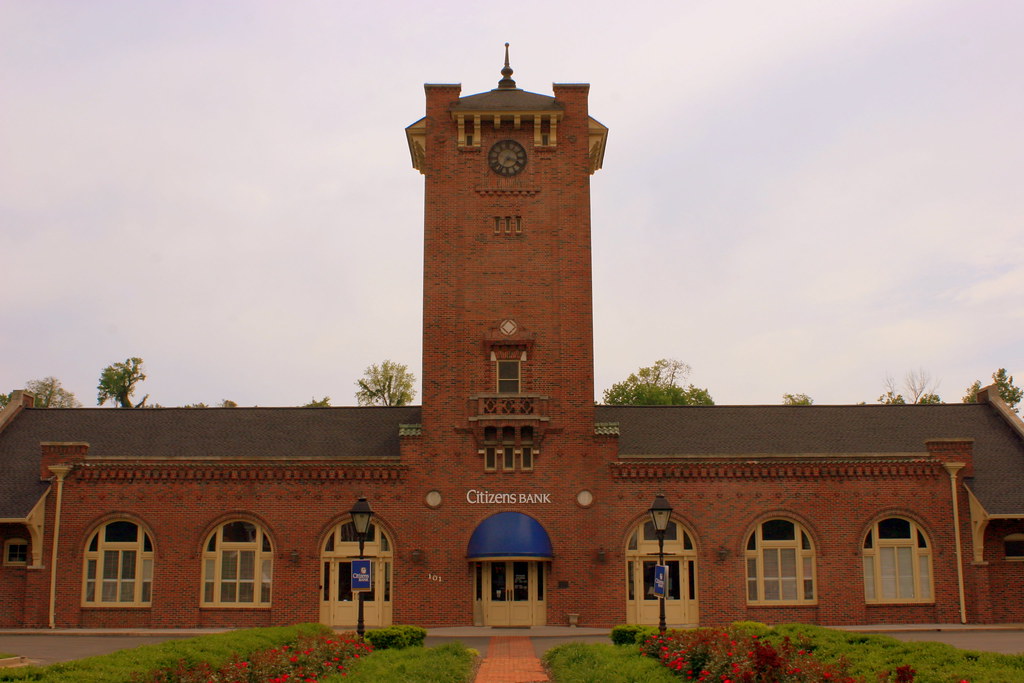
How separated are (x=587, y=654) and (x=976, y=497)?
18195mm

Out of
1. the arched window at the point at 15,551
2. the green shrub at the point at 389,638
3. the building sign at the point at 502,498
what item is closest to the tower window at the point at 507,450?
the building sign at the point at 502,498

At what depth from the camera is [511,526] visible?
105 ft

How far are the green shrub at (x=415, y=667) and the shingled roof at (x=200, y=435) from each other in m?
12.0

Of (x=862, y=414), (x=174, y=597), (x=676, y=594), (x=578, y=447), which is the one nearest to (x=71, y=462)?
(x=174, y=597)

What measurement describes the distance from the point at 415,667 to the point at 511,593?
14144mm

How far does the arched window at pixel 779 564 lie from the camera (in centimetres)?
3222

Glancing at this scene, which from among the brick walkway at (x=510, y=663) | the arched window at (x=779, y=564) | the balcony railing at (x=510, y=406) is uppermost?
the balcony railing at (x=510, y=406)

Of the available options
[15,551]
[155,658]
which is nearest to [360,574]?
[155,658]

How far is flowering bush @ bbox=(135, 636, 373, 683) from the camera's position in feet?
51.3

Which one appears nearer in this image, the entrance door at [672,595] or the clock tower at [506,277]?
the entrance door at [672,595]

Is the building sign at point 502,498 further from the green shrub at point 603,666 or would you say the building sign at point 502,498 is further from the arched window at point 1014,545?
the arched window at point 1014,545

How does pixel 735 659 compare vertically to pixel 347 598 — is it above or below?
above

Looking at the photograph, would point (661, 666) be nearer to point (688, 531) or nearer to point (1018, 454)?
point (688, 531)

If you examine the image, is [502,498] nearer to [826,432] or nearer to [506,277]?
[506,277]
